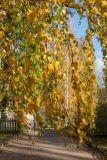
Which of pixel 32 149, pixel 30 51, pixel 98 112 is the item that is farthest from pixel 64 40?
pixel 98 112

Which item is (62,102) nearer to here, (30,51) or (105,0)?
(105,0)

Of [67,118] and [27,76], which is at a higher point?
[27,76]

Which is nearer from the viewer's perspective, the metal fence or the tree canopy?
the tree canopy

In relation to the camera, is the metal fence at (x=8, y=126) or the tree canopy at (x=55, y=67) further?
the metal fence at (x=8, y=126)

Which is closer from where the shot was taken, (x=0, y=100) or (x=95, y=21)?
(x=95, y=21)

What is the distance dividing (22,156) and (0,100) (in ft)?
8.17

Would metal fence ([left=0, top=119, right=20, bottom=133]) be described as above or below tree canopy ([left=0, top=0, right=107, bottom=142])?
above

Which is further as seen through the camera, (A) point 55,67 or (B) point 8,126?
(B) point 8,126


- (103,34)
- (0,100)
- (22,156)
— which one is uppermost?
(0,100)

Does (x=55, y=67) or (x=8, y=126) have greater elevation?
(x=8, y=126)

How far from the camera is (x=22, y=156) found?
16.0 m

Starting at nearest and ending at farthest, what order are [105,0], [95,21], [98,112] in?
1. [105,0]
2. [95,21]
3. [98,112]

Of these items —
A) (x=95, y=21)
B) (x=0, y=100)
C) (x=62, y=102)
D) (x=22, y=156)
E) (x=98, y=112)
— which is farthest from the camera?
(x=98, y=112)

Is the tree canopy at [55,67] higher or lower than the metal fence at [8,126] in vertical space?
lower
